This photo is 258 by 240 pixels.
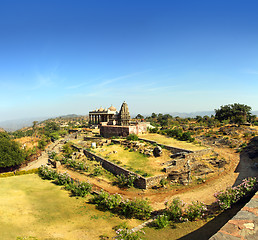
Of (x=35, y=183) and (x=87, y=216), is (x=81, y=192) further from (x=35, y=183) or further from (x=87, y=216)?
(x=35, y=183)

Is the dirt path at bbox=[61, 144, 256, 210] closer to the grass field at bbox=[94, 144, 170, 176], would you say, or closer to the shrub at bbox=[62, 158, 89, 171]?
the grass field at bbox=[94, 144, 170, 176]

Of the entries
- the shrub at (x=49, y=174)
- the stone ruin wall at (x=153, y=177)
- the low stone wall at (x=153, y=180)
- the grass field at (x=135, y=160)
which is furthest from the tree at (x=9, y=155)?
the low stone wall at (x=153, y=180)

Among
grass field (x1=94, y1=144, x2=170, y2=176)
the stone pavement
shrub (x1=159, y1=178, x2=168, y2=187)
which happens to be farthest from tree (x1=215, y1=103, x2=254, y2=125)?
the stone pavement

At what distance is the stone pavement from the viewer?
4.66 m

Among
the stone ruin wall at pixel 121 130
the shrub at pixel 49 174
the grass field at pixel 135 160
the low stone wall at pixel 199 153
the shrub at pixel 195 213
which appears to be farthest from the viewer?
the stone ruin wall at pixel 121 130

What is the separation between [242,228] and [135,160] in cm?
1888

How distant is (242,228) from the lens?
497cm

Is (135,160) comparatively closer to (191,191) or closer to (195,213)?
(191,191)

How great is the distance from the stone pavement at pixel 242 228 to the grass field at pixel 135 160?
13787 millimetres

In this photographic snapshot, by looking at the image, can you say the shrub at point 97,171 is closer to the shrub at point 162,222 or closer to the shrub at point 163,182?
the shrub at point 163,182

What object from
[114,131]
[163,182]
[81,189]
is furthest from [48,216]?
[114,131]

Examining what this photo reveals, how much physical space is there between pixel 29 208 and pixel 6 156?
1850 centimetres

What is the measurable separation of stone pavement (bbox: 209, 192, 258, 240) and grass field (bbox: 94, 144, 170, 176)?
543 inches

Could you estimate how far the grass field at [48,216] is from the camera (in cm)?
984
